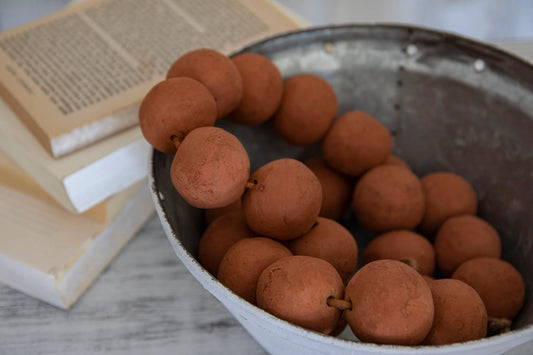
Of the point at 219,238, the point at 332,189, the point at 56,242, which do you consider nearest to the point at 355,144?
the point at 332,189

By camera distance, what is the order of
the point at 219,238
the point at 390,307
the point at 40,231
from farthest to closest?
the point at 40,231 → the point at 219,238 → the point at 390,307

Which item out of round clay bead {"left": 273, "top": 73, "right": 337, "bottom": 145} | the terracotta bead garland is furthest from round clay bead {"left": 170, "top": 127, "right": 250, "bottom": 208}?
round clay bead {"left": 273, "top": 73, "right": 337, "bottom": 145}

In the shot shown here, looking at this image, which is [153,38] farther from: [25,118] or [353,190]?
[353,190]

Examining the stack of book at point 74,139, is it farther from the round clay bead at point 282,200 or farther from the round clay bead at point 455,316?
the round clay bead at point 455,316

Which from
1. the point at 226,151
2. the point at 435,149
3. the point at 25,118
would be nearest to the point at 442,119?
the point at 435,149

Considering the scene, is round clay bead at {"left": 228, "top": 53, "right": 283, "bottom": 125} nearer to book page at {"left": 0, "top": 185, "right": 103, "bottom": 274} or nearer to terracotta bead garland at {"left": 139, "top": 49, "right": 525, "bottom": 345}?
terracotta bead garland at {"left": 139, "top": 49, "right": 525, "bottom": 345}

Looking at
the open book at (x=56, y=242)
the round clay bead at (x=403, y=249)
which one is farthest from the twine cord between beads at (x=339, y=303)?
the open book at (x=56, y=242)

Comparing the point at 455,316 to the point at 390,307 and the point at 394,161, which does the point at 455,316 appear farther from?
the point at 394,161
